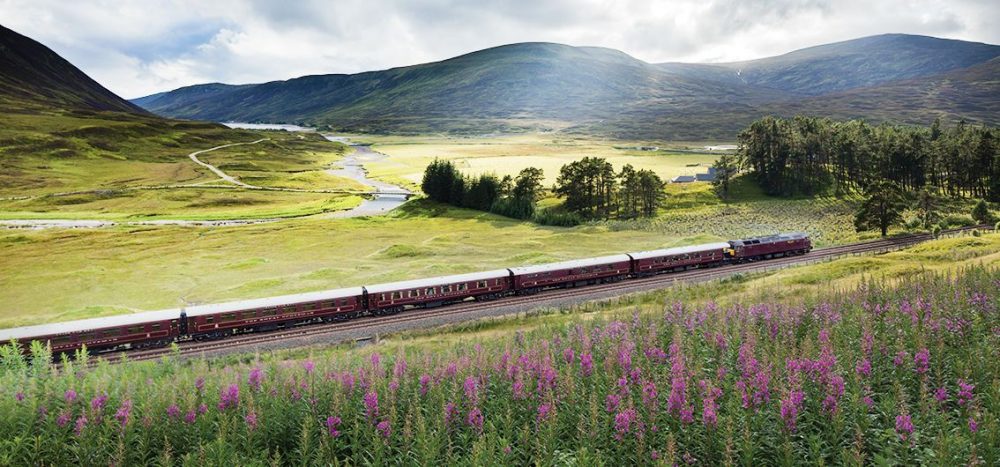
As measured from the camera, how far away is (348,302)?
4734 centimetres

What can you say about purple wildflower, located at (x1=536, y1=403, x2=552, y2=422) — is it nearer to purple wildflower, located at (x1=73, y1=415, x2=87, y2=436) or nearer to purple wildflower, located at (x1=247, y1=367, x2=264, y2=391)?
purple wildflower, located at (x1=247, y1=367, x2=264, y2=391)

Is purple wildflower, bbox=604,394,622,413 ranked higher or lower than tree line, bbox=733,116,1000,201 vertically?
lower

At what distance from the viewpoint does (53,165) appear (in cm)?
15700

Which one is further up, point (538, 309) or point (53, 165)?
point (53, 165)

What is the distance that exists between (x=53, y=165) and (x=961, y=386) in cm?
19994

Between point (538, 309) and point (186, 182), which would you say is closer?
point (538, 309)

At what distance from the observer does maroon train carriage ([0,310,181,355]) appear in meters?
38.4

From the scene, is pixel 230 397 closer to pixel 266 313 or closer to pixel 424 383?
pixel 424 383

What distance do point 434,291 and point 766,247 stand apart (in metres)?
40.8

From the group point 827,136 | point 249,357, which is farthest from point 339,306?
point 827,136

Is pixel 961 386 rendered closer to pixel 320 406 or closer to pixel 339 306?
pixel 320 406

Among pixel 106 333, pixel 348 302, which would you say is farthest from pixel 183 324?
pixel 348 302

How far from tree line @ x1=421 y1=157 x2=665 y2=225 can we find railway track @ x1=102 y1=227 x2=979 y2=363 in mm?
46992

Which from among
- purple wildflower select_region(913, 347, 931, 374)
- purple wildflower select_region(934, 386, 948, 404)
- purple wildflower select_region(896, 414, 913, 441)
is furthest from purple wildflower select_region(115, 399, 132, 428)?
purple wildflower select_region(913, 347, 931, 374)
